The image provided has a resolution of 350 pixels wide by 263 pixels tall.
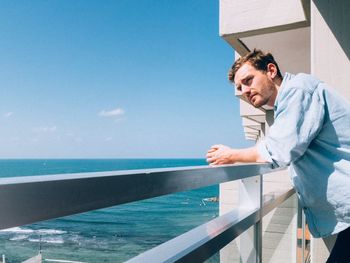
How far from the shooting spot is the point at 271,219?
207 cm

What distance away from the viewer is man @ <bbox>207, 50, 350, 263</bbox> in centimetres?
131

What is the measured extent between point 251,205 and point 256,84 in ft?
2.17

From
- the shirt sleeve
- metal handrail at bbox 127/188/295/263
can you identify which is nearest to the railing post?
metal handrail at bbox 127/188/295/263

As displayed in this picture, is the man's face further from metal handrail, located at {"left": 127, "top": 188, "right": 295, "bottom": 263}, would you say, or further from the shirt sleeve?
metal handrail, located at {"left": 127, "top": 188, "right": 295, "bottom": 263}

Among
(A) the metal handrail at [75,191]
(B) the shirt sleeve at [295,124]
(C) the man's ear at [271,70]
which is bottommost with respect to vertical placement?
(A) the metal handrail at [75,191]

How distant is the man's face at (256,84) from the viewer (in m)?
1.69

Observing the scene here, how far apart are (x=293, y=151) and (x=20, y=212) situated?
113cm

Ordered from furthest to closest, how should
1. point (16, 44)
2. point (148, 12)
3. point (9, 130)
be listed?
point (9, 130)
point (16, 44)
point (148, 12)

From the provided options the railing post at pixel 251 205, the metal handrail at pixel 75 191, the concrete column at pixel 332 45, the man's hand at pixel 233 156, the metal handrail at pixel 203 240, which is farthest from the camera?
the concrete column at pixel 332 45

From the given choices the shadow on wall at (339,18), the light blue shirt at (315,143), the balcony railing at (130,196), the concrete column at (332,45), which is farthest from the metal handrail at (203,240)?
the shadow on wall at (339,18)

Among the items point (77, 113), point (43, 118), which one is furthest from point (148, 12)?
point (43, 118)

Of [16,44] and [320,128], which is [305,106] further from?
[16,44]

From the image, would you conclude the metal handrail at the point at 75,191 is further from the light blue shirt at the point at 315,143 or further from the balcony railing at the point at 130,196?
the light blue shirt at the point at 315,143

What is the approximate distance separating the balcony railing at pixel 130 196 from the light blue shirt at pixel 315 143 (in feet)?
0.68
